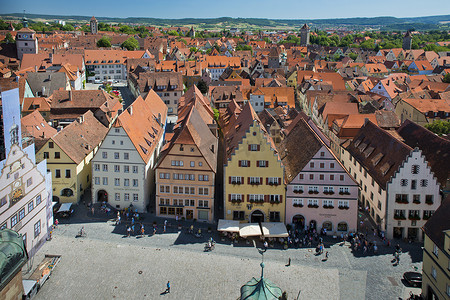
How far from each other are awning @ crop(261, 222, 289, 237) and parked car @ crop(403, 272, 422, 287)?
12320 mm

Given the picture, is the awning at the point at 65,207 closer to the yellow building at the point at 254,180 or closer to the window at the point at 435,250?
the yellow building at the point at 254,180

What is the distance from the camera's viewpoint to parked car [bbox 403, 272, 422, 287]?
42866mm

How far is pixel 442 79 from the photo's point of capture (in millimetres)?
148625

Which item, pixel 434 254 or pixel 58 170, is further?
pixel 58 170

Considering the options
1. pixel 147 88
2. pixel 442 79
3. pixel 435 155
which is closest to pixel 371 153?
pixel 435 155

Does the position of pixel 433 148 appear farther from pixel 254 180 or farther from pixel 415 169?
pixel 254 180

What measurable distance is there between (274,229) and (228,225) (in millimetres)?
5056

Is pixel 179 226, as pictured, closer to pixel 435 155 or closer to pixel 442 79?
pixel 435 155

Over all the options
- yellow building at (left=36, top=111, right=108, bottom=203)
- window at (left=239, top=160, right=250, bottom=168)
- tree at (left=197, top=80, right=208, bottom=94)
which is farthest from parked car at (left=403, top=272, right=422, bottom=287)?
tree at (left=197, top=80, right=208, bottom=94)

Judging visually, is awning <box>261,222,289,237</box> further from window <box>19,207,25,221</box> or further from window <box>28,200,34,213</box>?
window <box>19,207,25,221</box>

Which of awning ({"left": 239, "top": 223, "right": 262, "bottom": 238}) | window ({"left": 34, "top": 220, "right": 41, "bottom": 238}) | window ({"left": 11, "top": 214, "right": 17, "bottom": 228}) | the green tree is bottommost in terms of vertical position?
awning ({"left": 239, "top": 223, "right": 262, "bottom": 238})

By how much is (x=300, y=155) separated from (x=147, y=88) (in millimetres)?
58172

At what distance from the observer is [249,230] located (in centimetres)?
5103

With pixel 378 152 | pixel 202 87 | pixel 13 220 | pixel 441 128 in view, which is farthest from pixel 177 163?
pixel 202 87
